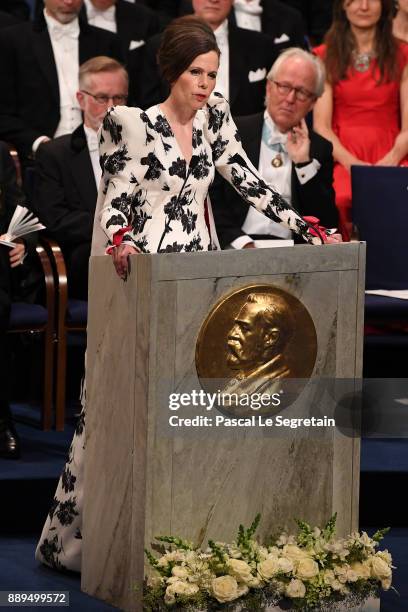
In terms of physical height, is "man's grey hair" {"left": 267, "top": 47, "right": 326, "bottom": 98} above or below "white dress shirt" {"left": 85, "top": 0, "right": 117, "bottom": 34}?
below

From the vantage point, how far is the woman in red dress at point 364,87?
5500mm

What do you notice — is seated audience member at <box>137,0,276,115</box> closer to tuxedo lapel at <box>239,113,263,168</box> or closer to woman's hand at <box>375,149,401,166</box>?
tuxedo lapel at <box>239,113,263,168</box>

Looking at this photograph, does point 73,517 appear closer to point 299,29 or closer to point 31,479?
point 31,479

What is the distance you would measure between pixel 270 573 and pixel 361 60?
3.32 m

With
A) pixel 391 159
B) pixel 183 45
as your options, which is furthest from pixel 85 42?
pixel 183 45

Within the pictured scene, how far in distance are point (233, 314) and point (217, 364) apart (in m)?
0.12

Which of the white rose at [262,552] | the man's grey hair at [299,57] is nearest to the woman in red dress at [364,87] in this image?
the man's grey hair at [299,57]

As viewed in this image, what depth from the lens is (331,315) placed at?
9.68ft

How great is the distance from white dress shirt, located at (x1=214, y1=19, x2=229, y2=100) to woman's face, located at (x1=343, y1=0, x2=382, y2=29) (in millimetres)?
565

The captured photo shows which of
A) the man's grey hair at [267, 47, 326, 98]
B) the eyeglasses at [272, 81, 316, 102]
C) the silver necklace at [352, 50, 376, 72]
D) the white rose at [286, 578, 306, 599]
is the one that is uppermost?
the silver necklace at [352, 50, 376, 72]

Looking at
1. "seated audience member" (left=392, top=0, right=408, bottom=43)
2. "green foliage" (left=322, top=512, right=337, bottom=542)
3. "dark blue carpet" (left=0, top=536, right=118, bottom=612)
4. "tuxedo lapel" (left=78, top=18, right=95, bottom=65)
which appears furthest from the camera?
"seated audience member" (left=392, top=0, right=408, bottom=43)

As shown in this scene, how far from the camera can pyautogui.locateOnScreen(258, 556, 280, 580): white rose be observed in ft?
9.23

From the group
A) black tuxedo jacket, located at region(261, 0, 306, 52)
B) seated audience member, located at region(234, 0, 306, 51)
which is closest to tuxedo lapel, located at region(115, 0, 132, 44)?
seated audience member, located at region(234, 0, 306, 51)

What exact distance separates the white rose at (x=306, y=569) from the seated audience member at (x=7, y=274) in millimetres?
1509
